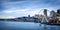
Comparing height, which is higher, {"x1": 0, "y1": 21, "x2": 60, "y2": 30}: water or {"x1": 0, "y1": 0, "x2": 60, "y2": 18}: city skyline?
{"x1": 0, "y1": 0, "x2": 60, "y2": 18}: city skyline

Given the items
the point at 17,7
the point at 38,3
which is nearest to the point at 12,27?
the point at 17,7

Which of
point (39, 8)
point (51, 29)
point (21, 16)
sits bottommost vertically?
point (51, 29)

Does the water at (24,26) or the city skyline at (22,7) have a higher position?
the city skyline at (22,7)

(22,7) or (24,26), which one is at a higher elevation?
(22,7)

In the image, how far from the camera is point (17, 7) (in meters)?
1.78

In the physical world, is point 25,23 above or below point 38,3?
below

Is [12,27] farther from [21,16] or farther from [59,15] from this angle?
[59,15]

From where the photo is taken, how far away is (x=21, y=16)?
176cm

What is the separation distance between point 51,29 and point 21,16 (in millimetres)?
590

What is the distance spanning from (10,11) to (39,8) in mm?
545

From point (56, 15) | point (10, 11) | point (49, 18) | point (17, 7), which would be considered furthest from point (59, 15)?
point (10, 11)

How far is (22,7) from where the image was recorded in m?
1.77

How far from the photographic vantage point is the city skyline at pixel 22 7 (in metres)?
1.73

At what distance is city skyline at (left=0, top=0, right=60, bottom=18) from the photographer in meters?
1.73
